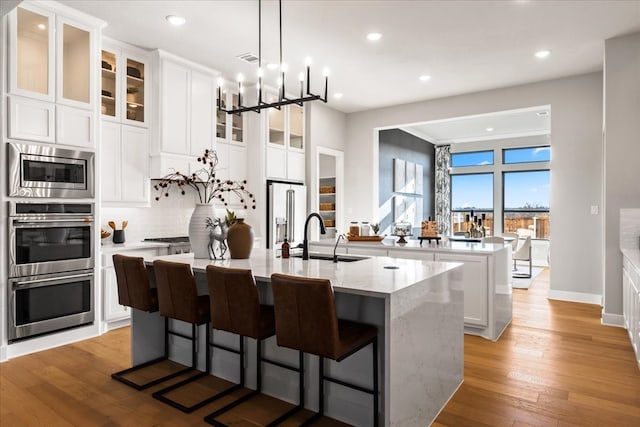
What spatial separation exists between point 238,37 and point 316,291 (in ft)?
11.6

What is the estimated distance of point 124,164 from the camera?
15.1ft

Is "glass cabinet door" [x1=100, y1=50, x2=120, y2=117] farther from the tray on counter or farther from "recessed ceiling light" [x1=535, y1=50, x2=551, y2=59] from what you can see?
"recessed ceiling light" [x1=535, y1=50, x2=551, y2=59]

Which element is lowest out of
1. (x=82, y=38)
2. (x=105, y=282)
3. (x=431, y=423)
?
(x=431, y=423)

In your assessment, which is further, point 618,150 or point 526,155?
point 526,155

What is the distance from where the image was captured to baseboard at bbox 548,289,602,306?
5488mm

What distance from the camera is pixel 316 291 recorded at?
194 centimetres

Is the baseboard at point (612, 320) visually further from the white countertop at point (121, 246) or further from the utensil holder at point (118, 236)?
the utensil holder at point (118, 236)

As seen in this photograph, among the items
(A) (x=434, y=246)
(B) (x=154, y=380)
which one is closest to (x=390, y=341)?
(B) (x=154, y=380)

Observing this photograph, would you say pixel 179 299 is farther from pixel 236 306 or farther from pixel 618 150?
pixel 618 150

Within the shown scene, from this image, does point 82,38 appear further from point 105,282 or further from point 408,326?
point 408,326

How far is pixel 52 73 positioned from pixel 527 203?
32.2 ft

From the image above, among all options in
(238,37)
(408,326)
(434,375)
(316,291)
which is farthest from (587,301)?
(238,37)

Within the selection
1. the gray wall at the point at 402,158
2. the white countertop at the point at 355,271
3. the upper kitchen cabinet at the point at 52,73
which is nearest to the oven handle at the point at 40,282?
the upper kitchen cabinet at the point at 52,73

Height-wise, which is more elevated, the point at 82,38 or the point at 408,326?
the point at 82,38
